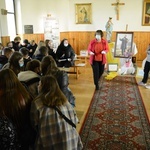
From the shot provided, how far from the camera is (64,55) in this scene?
6410 millimetres

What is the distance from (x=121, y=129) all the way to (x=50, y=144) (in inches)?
71.3

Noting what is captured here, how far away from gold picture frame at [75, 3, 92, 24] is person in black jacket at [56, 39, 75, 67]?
3.71 metres

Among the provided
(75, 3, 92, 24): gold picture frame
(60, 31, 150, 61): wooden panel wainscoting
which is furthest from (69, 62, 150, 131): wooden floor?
(75, 3, 92, 24): gold picture frame

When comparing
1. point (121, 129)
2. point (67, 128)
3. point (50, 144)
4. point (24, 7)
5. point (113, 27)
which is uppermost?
point (24, 7)

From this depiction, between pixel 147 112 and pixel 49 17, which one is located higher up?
pixel 49 17

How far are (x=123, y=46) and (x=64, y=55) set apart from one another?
74.8 inches

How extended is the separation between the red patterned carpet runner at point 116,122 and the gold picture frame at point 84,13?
522 cm

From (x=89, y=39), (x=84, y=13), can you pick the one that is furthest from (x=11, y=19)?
(x=89, y=39)

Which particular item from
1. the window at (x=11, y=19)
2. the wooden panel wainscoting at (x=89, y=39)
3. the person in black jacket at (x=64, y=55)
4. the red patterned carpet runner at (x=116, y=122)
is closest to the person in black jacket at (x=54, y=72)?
the red patterned carpet runner at (x=116, y=122)

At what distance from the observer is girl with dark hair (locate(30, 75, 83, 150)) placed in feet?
5.79

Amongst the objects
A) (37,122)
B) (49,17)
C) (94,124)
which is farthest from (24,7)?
(37,122)

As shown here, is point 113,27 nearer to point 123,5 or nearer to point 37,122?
point 123,5

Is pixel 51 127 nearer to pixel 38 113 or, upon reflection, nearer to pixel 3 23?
pixel 38 113

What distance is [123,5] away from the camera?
29.9ft
